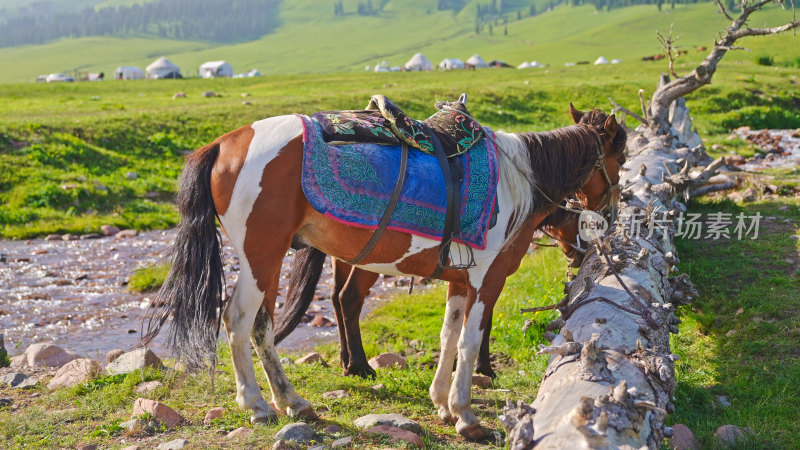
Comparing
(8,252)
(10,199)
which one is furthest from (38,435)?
(10,199)

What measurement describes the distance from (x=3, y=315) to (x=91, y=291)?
124 cm

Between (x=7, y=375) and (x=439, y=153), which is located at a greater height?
(x=439, y=153)

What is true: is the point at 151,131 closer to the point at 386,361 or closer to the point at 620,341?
the point at 386,361

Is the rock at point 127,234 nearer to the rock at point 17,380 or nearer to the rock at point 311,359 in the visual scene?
the rock at point 17,380

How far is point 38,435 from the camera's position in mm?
4699

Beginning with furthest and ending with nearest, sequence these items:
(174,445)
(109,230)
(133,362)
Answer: (109,230), (133,362), (174,445)

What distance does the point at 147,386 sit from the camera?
5.59 metres

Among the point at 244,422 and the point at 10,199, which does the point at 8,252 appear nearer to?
the point at 10,199

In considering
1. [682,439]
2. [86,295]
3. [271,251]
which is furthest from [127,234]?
[682,439]

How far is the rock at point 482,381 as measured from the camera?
20.2ft

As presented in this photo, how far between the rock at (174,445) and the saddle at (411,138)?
69.7 inches

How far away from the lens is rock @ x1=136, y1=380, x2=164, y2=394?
5521 mm

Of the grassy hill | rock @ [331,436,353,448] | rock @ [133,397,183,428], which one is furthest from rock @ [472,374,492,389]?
the grassy hill

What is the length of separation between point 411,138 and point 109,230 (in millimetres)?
9376
